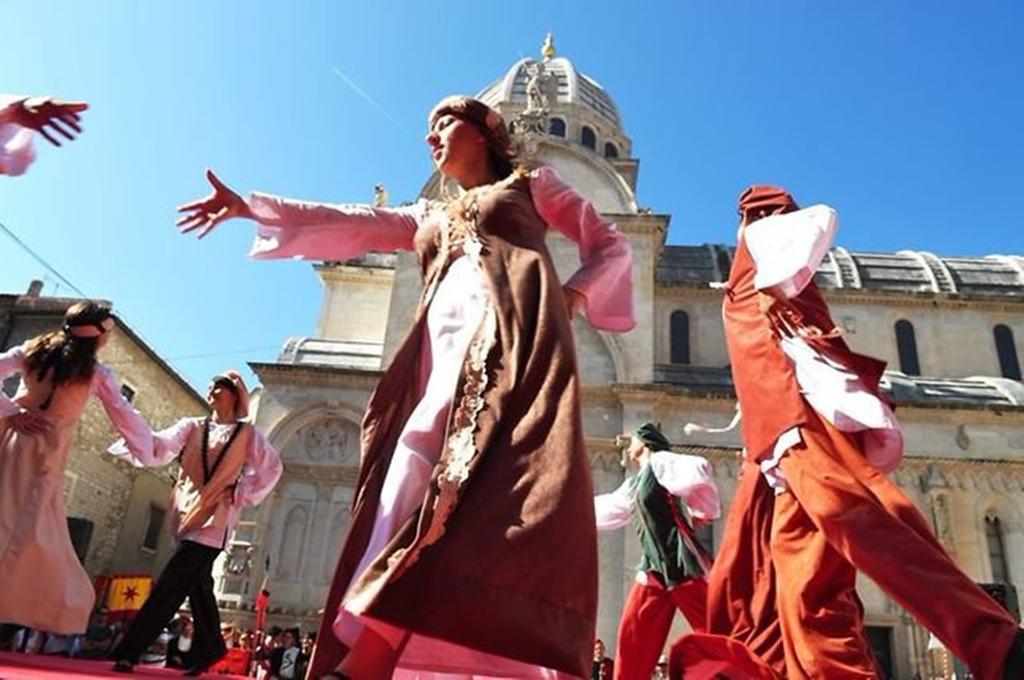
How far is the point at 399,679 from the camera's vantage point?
Answer: 2453 millimetres

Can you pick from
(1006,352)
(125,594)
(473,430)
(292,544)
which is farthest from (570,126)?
(473,430)

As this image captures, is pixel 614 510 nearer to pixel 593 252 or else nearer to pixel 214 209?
pixel 593 252

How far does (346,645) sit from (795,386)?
2247mm

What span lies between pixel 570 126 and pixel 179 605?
1022 inches

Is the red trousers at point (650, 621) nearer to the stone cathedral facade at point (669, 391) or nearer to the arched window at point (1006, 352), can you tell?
the stone cathedral facade at point (669, 391)

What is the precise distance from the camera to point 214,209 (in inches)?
121

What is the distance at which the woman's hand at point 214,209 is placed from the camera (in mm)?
3031

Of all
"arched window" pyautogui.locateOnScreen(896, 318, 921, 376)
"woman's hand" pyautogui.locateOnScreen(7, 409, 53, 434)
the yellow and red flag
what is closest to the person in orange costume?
"woman's hand" pyautogui.locateOnScreen(7, 409, 53, 434)

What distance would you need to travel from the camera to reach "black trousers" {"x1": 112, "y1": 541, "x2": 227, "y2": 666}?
13.3ft

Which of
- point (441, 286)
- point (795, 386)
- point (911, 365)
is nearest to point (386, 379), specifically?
point (441, 286)

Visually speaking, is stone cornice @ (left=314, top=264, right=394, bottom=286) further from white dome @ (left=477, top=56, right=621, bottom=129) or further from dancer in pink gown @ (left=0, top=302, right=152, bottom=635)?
dancer in pink gown @ (left=0, top=302, right=152, bottom=635)

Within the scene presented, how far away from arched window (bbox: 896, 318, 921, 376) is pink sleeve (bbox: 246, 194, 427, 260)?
74.4ft

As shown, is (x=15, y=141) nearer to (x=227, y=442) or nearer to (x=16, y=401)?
(x=16, y=401)

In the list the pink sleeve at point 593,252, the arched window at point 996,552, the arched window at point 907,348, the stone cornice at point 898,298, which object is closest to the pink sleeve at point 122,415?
the pink sleeve at point 593,252
